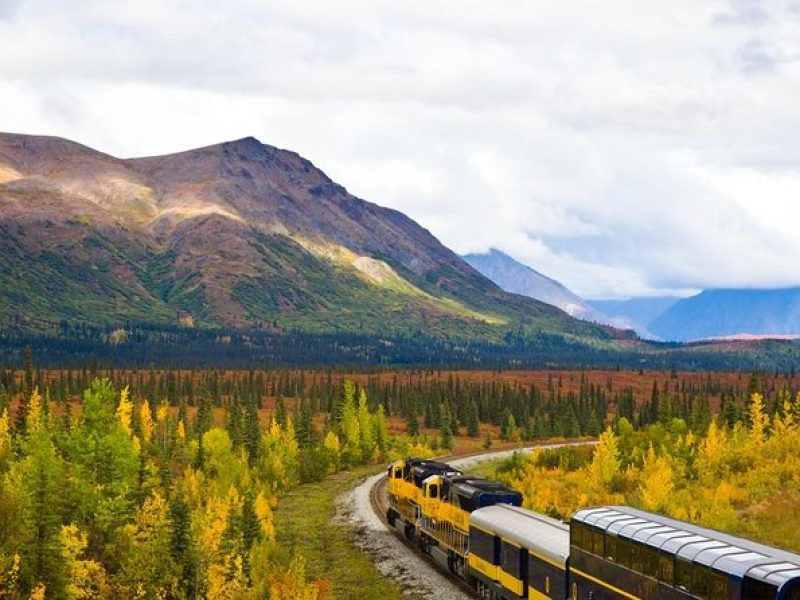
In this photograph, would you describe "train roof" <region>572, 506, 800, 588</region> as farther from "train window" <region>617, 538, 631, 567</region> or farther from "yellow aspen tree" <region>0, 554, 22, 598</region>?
"yellow aspen tree" <region>0, 554, 22, 598</region>

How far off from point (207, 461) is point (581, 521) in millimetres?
80707

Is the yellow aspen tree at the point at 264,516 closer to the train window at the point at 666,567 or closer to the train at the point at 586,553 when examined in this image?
the train at the point at 586,553

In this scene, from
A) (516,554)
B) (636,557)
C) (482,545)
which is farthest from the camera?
(482,545)

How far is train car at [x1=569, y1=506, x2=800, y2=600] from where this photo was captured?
25422 millimetres

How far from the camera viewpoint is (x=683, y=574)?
28.5 meters

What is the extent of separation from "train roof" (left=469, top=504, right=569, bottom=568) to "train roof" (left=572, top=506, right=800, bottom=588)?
3.32 m

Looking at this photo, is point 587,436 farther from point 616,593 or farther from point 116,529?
point 616,593

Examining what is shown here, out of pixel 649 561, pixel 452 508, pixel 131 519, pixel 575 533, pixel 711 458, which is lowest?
pixel 131 519

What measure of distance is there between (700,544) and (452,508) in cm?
2813

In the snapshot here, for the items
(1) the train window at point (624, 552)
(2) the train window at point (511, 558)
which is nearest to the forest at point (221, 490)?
(2) the train window at point (511, 558)

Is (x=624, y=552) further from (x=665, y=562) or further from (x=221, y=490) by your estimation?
(x=221, y=490)

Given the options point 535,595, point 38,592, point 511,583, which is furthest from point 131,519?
point 535,595

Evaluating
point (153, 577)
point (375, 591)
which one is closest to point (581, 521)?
point (375, 591)

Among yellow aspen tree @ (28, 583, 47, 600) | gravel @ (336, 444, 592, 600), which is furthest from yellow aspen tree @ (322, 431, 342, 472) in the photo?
yellow aspen tree @ (28, 583, 47, 600)
